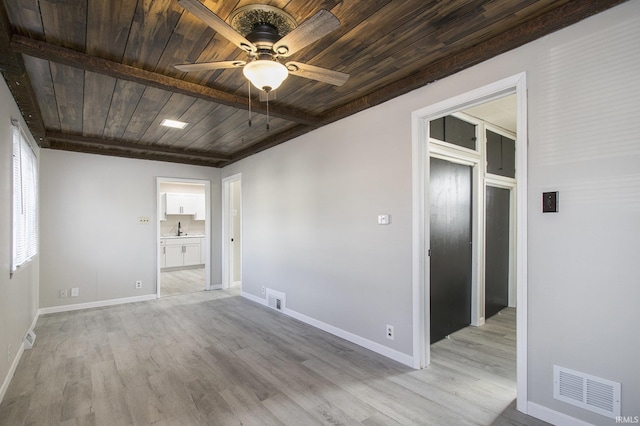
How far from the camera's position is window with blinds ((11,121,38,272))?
9.41 ft

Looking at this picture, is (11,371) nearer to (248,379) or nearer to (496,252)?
(248,379)

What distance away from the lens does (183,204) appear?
8.83 metres

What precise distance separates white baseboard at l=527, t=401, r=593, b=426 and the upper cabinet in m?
7.95

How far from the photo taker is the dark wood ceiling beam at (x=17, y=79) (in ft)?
6.22

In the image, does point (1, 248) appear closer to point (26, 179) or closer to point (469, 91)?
point (26, 179)

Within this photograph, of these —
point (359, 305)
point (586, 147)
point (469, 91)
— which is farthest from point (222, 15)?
point (359, 305)

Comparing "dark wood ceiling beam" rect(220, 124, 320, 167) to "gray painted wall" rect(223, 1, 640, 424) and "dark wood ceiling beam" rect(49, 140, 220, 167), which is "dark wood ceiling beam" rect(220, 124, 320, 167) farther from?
"gray painted wall" rect(223, 1, 640, 424)

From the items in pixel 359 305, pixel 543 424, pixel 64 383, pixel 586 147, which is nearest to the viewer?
pixel 586 147

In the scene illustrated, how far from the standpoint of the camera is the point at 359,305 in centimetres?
326

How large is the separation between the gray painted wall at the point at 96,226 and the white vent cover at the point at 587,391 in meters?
5.67

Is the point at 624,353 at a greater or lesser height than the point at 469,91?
lesser

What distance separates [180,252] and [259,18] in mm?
7780

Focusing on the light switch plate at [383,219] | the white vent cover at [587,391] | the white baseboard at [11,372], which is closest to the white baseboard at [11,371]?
the white baseboard at [11,372]

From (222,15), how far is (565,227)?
2446 millimetres
